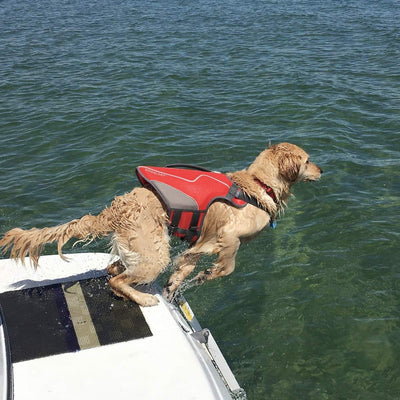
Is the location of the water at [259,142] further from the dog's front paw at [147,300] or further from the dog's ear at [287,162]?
the dog's ear at [287,162]

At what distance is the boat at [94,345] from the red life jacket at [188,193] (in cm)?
90

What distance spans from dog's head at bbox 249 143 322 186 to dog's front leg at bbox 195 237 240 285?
893 millimetres

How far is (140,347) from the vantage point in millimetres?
4520

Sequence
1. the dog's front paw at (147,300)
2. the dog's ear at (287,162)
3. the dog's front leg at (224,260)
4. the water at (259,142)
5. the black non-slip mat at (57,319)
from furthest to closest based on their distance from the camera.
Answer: the water at (259,142)
the dog's ear at (287,162)
the dog's front leg at (224,260)
the dog's front paw at (147,300)
the black non-slip mat at (57,319)

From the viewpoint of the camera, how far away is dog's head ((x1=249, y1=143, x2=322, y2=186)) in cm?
579

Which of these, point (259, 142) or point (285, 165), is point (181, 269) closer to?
point (285, 165)

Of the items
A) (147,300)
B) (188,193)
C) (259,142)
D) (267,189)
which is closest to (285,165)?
(267,189)

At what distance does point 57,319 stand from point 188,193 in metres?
1.91

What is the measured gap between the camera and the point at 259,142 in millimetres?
10734

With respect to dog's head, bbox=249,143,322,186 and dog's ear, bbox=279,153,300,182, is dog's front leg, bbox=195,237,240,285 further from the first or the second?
dog's ear, bbox=279,153,300,182

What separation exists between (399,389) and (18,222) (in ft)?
20.8

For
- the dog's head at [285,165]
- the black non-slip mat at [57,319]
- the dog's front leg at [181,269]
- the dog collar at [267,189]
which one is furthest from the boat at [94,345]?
the dog's head at [285,165]

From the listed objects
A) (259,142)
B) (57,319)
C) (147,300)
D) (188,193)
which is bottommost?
(259,142)

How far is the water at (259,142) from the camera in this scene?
5.90 metres
